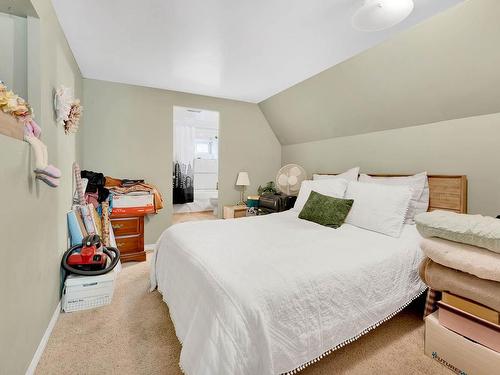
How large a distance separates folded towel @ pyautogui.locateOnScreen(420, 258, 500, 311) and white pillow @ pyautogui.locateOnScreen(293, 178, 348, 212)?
1089 mm

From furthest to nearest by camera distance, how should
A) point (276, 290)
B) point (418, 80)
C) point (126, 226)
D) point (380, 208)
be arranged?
point (126, 226) < point (418, 80) < point (380, 208) < point (276, 290)

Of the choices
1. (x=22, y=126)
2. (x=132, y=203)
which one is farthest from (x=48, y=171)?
(x=132, y=203)

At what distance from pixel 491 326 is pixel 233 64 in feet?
9.50

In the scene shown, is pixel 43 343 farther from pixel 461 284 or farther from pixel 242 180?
pixel 242 180

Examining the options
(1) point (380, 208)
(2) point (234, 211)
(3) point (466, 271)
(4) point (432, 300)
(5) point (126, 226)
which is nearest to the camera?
(3) point (466, 271)

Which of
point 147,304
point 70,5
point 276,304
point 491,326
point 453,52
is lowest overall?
point 147,304

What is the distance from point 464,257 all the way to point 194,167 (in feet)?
18.6

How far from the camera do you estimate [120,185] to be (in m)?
3.16

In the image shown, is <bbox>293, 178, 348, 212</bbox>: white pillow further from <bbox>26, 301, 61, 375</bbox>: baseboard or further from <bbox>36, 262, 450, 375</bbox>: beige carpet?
<bbox>26, 301, 61, 375</bbox>: baseboard

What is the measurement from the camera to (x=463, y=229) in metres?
1.34

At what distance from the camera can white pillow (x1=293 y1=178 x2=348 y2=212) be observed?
2.58 metres

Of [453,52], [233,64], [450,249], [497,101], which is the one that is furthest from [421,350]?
[233,64]

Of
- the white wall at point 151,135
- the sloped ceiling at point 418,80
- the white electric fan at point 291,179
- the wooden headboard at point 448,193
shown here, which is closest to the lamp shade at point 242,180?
the white wall at point 151,135

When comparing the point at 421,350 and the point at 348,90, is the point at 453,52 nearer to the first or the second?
the point at 348,90
